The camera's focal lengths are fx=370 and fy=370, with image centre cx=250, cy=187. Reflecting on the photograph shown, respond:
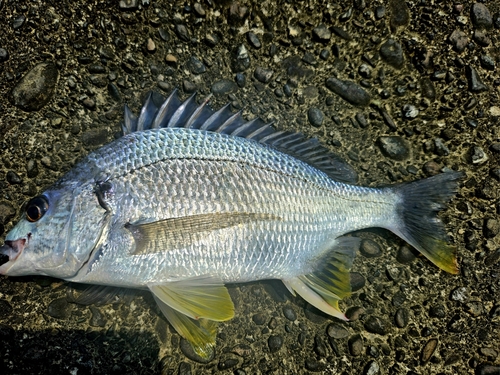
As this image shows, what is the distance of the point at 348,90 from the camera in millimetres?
2457

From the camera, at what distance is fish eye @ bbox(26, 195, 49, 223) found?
6.14 ft

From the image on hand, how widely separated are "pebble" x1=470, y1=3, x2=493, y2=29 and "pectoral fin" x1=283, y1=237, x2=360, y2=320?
1.70 metres

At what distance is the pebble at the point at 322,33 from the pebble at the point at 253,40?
0.38 metres

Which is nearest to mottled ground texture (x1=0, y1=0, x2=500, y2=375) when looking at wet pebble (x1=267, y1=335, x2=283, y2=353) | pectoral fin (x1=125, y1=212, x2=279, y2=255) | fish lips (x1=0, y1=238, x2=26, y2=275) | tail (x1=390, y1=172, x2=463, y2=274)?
wet pebble (x1=267, y1=335, x2=283, y2=353)

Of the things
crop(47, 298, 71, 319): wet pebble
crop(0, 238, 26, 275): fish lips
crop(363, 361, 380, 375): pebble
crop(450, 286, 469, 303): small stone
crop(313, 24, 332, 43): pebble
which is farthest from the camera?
crop(313, 24, 332, 43): pebble

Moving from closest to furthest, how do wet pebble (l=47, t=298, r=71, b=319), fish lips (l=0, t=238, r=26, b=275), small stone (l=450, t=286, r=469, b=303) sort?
1. fish lips (l=0, t=238, r=26, b=275)
2. wet pebble (l=47, t=298, r=71, b=319)
3. small stone (l=450, t=286, r=469, b=303)

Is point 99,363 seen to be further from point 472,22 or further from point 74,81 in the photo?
point 472,22

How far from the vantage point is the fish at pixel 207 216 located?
1.87 m

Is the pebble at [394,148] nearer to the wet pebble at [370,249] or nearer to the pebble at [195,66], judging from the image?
the wet pebble at [370,249]

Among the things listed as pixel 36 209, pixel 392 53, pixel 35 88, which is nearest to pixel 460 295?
pixel 392 53

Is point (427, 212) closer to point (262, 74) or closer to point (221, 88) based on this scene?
point (262, 74)

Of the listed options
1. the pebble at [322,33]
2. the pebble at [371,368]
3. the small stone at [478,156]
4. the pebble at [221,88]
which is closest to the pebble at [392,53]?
the pebble at [322,33]

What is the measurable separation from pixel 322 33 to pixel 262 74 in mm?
487

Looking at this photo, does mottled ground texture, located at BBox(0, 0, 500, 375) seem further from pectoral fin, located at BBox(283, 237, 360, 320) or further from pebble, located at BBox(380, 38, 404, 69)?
pectoral fin, located at BBox(283, 237, 360, 320)
